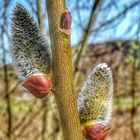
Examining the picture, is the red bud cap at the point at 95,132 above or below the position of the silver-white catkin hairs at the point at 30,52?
below

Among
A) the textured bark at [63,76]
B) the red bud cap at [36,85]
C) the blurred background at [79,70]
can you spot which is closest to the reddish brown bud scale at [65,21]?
the textured bark at [63,76]

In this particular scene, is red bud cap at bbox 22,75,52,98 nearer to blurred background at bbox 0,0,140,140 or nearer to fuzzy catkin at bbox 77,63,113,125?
fuzzy catkin at bbox 77,63,113,125

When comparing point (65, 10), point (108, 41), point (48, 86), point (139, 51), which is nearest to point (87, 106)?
point (48, 86)

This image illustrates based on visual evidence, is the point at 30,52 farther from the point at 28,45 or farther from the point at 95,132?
the point at 95,132

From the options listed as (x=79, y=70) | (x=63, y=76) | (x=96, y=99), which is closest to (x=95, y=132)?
(x=96, y=99)

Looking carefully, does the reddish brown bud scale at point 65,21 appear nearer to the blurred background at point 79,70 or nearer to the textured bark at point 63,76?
the textured bark at point 63,76

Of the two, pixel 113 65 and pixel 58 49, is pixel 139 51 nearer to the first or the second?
pixel 113 65

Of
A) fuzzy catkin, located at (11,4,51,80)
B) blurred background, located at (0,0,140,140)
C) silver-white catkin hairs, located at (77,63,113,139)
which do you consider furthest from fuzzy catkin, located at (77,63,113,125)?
blurred background, located at (0,0,140,140)
